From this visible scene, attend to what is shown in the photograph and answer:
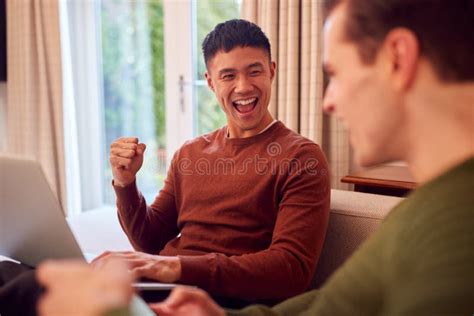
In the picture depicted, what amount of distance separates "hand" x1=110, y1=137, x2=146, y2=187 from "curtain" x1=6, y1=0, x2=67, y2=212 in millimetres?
1843

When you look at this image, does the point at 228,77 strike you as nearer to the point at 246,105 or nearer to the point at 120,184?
the point at 246,105

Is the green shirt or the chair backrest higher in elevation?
the green shirt

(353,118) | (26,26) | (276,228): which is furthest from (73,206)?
(353,118)

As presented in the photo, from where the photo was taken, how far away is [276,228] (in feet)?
4.19

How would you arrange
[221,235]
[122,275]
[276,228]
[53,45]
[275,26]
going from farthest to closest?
1. [53,45]
2. [275,26]
3. [221,235]
4. [276,228]
5. [122,275]

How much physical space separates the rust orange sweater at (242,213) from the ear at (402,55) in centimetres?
74

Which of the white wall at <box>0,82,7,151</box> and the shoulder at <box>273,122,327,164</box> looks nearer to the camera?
the shoulder at <box>273,122,327,164</box>

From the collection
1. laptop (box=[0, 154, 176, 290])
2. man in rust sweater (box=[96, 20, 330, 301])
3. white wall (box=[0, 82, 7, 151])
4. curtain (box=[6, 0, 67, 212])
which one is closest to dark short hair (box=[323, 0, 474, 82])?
laptop (box=[0, 154, 176, 290])

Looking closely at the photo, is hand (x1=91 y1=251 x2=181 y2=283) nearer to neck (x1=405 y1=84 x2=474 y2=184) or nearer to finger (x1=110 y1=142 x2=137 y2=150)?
finger (x1=110 y1=142 x2=137 y2=150)

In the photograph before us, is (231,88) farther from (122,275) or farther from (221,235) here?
(122,275)

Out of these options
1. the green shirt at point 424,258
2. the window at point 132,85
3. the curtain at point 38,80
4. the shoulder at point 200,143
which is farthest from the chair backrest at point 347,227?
the curtain at point 38,80

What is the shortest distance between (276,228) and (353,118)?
0.71 metres

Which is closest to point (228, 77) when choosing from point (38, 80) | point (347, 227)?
point (347, 227)

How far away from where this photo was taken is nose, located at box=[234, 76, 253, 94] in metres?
1.50
